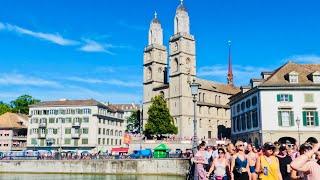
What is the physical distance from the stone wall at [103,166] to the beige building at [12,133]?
112 feet

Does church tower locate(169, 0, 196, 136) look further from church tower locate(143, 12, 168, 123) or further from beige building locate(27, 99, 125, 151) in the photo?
beige building locate(27, 99, 125, 151)

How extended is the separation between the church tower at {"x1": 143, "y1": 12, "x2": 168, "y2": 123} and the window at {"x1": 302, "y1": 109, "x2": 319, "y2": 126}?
49.3 m

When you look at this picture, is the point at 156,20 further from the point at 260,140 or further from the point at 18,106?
the point at 260,140

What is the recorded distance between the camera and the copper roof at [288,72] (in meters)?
51.3

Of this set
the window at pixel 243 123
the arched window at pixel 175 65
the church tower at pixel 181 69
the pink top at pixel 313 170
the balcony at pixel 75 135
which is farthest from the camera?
the arched window at pixel 175 65

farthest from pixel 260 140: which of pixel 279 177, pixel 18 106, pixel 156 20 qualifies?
pixel 18 106

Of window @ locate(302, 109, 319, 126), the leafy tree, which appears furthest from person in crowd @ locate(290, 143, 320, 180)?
the leafy tree

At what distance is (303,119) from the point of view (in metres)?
50.4

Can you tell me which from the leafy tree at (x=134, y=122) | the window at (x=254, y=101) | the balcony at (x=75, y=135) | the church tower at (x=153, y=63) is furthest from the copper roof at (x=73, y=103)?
the window at (x=254, y=101)

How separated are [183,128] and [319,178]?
82.0m

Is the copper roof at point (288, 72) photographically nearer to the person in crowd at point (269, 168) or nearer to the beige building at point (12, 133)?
the person in crowd at point (269, 168)

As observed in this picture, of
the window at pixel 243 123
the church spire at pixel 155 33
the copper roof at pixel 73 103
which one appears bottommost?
the window at pixel 243 123

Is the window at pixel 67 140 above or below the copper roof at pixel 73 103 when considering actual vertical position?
below

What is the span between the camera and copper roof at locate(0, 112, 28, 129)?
316 feet
